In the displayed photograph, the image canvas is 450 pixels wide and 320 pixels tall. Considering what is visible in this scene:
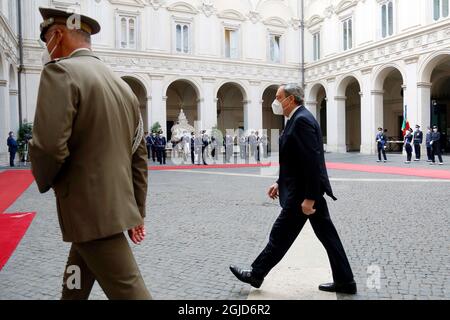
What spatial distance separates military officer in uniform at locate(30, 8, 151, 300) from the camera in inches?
76.4

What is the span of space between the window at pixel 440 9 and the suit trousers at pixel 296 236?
71.8ft

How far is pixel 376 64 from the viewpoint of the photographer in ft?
82.8

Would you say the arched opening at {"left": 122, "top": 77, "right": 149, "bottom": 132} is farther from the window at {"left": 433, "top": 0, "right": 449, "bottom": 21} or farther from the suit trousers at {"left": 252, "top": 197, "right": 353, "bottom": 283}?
the suit trousers at {"left": 252, "top": 197, "right": 353, "bottom": 283}

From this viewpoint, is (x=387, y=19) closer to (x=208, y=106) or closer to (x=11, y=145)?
(x=208, y=106)

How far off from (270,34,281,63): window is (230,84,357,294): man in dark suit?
28751 millimetres

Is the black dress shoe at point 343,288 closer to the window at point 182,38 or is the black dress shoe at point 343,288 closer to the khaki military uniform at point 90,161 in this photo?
the khaki military uniform at point 90,161

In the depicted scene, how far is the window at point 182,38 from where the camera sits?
27953 mm

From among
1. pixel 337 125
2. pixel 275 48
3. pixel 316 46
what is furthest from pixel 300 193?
pixel 316 46

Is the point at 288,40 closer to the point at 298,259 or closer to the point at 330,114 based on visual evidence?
the point at 330,114

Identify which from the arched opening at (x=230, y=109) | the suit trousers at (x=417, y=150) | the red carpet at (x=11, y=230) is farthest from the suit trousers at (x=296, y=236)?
the arched opening at (x=230, y=109)

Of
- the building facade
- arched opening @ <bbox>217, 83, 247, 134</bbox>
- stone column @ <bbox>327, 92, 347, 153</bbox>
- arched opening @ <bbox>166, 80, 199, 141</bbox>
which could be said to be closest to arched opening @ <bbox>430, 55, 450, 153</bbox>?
the building facade

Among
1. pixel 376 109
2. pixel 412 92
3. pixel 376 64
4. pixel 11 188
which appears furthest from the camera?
pixel 376 109

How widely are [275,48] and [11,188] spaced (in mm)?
23735

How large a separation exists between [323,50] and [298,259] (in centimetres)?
2775
